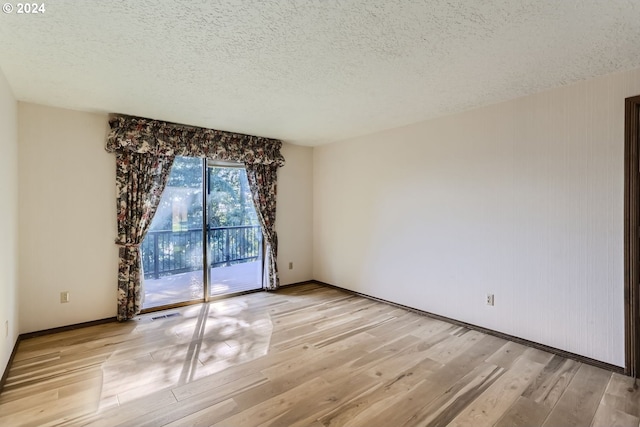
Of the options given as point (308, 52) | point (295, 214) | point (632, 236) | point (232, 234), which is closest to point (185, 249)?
point (232, 234)

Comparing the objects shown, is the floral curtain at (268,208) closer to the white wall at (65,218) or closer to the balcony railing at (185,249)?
the balcony railing at (185,249)

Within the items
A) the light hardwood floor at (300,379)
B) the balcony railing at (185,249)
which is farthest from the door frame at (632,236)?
the balcony railing at (185,249)

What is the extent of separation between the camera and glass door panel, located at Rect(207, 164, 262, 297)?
430 cm

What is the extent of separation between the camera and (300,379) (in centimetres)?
233

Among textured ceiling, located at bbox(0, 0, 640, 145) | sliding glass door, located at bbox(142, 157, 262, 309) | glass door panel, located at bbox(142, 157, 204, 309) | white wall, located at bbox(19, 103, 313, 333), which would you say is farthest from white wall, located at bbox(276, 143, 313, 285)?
white wall, located at bbox(19, 103, 313, 333)

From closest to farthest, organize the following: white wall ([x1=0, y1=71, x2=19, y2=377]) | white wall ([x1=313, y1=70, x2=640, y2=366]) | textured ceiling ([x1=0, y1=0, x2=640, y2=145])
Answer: textured ceiling ([x1=0, y1=0, x2=640, y2=145])
white wall ([x1=0, y1=71, x2=19, y2=377])
white wall ([x1=313, y1=70, x2=640, y2=366])

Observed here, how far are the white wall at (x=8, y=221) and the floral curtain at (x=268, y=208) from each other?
2.47m

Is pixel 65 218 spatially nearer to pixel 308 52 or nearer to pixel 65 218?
pixel 65 218

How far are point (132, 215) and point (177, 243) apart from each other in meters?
0.68

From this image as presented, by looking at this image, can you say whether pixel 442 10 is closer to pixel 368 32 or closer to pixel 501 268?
pixel 368 32

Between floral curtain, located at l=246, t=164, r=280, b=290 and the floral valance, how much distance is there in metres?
0.17

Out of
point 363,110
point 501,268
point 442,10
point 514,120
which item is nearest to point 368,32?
point 442,10

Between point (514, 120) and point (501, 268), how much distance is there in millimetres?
1430

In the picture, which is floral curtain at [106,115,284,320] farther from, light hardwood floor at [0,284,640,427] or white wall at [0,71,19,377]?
white wall at [0,71,19,377]
